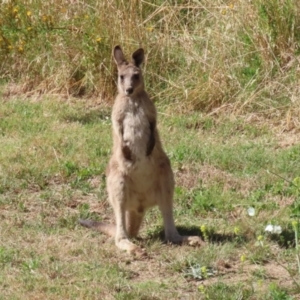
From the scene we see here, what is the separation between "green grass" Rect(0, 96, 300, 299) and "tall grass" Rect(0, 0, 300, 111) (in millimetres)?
381

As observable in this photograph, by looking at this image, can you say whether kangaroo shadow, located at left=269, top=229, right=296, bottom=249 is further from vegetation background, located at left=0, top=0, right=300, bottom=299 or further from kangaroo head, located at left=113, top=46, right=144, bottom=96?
kangaroo head, located at left=113, top=46, right=144, bottom=96

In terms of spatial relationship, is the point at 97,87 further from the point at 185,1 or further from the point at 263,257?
the point at 263,257

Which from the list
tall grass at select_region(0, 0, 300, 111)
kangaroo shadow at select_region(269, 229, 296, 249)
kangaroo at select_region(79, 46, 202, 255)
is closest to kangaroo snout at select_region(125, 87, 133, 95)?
kangaroo at select_region(79, 46, 202, 255)

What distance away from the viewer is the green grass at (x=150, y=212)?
17.0ft

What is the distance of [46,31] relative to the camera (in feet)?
34.6

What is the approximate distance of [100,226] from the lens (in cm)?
629

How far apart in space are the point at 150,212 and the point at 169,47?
3873 millimetres

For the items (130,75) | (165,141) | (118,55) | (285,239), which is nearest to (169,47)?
(165,141)

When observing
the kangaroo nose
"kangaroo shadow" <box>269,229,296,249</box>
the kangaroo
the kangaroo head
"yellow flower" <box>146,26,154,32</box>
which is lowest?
"kangaroo shadow" <box>269,229,296,249</box>

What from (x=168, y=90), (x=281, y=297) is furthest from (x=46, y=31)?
(x=281, y=297)

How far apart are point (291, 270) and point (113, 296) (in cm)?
118

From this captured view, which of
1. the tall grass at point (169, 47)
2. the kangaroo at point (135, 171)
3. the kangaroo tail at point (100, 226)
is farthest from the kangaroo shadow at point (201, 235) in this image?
the tall grass at point (169, 47)

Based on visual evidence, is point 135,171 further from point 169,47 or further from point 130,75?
point 169,47

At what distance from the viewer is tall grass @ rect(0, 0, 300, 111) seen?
955 cm
